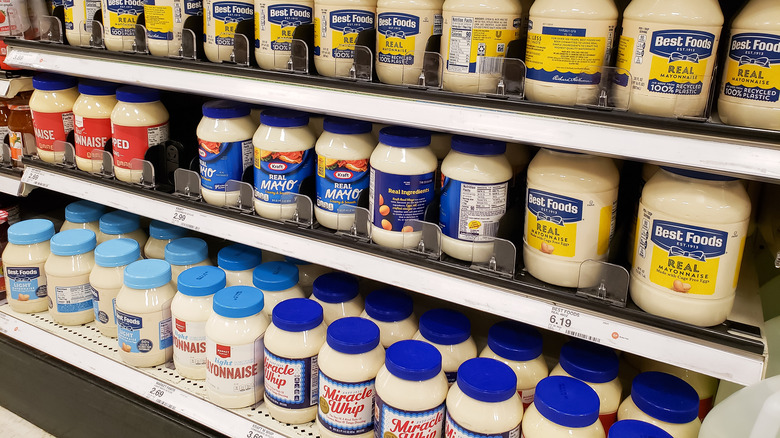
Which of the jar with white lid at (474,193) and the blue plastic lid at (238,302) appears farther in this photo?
the blue plastic lid at (238,302)

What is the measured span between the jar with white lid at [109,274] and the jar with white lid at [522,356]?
3.35 feet

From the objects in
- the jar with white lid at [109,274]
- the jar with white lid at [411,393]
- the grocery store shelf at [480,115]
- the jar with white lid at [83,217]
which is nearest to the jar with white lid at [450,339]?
the jar with white lid at [411,393]

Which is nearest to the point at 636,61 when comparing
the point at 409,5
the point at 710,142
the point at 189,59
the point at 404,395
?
the point at 710,142

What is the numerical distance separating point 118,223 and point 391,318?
100 cm

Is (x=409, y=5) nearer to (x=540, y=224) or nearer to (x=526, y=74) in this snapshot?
(x=526, y=74)

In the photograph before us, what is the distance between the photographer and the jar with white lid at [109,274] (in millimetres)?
1670

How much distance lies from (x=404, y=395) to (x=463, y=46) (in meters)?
0.68

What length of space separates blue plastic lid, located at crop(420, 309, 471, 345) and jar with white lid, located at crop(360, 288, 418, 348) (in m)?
0.08

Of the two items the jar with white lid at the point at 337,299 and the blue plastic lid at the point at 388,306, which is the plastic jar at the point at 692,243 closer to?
the blue plastic lid at the point at 388,306

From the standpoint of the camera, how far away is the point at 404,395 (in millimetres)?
1168

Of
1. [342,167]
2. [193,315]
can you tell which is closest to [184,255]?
[193,315]

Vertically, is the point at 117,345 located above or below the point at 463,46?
below

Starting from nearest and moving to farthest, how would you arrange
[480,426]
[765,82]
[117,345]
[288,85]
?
1. [765,82]
2. [480,426]
3. [288,85]
4. [117,345]

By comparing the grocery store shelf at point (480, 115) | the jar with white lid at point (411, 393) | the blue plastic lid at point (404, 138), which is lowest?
the jar with white lid at point (411, 393)
